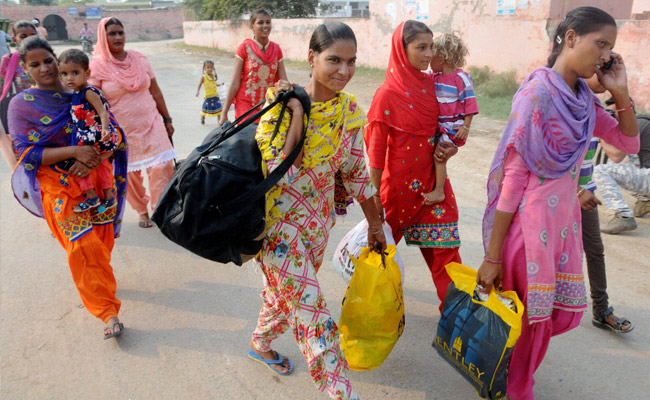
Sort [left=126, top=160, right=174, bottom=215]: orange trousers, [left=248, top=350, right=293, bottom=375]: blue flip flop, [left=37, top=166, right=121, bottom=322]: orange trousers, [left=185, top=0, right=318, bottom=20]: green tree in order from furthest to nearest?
[left=185, top=0, right=318, bottom=20]: green tree → [left=126, top=160, right=174, bottom=215]: orange trousers → [left=37, top=166, right=121, bottom=322]: orange trousers → [left=248, top=350, right=293, bottom=375]: blue flip flop

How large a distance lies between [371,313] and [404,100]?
50.8 inches

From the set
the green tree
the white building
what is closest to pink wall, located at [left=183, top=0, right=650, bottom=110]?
the green tree

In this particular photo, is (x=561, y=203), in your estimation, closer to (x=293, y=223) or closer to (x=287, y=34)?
(x=293, y=223)

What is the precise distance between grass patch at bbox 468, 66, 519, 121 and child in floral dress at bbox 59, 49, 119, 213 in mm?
7401

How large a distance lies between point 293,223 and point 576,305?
4.69 ft

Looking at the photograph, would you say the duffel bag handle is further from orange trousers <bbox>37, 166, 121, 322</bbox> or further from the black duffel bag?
orange trousers <bbox>37, 166, 121, 322</bbox>

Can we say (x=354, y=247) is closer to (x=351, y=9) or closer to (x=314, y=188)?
(x=314, y=188)

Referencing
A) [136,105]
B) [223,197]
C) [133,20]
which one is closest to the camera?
[223,197]

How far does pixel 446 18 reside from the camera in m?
12.9

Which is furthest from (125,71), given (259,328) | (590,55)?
(590,55)

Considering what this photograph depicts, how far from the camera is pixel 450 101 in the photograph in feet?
10.2

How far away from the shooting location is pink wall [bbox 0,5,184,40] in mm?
41281

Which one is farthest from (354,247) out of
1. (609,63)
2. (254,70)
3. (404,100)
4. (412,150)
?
(254,70)

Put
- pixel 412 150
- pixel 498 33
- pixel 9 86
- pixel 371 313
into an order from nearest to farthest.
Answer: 1. pixel 371 313
2. pixel 412 150
3. pixel 9 86
4. pixel 498 33
